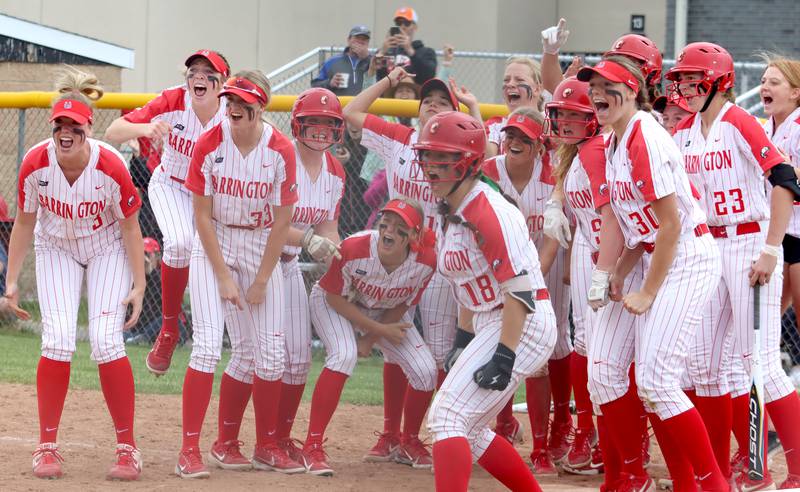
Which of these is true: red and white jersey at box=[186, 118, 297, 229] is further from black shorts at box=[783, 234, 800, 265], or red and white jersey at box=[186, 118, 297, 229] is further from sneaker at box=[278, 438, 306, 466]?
black shorts at box=[783, 234, 800, 265]

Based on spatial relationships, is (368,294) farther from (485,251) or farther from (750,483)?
(750,483)

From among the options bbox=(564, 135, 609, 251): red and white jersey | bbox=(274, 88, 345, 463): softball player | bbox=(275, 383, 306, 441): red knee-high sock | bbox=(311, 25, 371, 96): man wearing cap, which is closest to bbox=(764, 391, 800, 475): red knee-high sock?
bbox=(564, 135, 609, 251): red and white jersey

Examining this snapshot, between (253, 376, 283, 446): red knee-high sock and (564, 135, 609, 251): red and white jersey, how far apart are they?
1744 millimetres

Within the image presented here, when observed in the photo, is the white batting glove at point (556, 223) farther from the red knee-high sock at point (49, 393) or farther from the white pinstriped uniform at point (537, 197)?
the red knee-high sock at point (49, 393)

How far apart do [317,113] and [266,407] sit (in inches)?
60.7

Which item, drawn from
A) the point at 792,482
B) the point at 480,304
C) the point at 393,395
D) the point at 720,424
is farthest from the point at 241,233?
the point at 792,482

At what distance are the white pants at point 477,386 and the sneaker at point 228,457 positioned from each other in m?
1.62

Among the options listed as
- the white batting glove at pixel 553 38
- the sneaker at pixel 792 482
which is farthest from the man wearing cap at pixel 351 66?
the sneaker at pixel 792 482

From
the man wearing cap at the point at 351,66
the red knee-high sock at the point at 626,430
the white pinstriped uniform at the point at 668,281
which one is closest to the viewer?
the white pinstriped uniform at the point at 668,281

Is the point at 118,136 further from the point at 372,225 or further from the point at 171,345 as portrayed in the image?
the point at 372,225

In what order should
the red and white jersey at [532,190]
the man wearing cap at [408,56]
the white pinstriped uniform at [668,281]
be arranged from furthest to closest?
the man wearing cap at [408,56] → the red and white jersey at [532,190] → the white pinstriped uniform at [668,281]

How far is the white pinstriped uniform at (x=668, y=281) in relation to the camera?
505 cm

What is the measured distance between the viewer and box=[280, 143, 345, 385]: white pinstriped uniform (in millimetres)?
6441

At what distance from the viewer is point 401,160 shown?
672 centimetres
